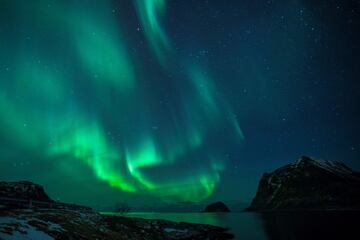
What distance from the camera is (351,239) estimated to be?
45.5 metres

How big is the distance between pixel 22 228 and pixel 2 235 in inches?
191

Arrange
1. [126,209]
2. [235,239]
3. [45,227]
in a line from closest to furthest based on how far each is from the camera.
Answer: [45,227]
[235,239]
[126,209]

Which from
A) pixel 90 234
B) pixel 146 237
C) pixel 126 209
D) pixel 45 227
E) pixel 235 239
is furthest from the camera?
pixel 126 209

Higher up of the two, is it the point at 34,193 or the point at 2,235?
the point at 34,193

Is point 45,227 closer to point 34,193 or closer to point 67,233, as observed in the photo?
point 67,233

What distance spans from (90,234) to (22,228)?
481 inches

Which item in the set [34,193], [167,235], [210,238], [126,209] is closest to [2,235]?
[167,235]

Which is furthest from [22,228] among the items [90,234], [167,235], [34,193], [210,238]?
[34,193]

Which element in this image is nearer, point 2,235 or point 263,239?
point 2,235

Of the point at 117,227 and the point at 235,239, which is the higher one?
the point at 117,227

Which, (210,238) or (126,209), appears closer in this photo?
(210,238)

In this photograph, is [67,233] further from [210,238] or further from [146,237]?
[210,238]

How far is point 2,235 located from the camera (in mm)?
22266

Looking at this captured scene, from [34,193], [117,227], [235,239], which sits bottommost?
[235,239]
